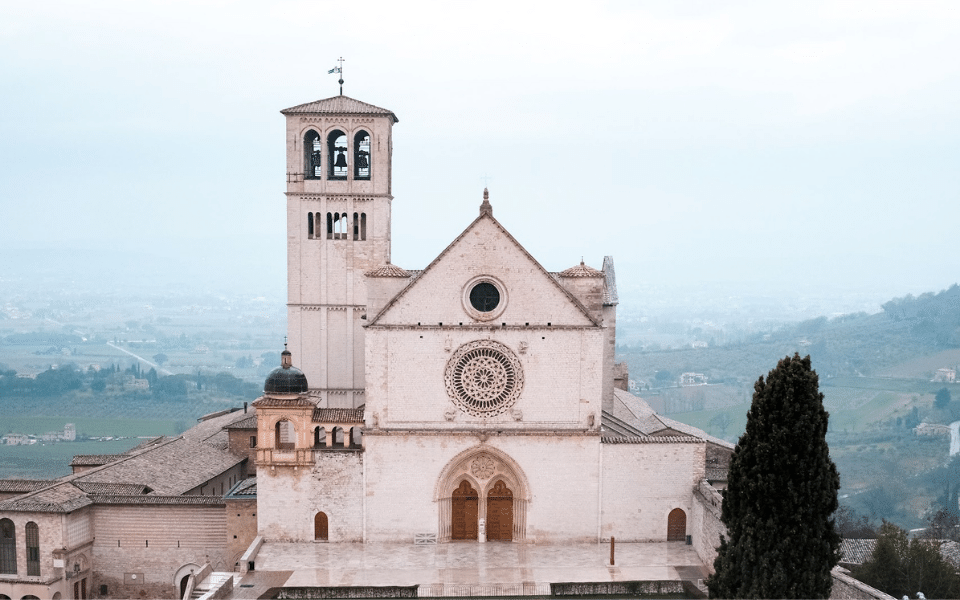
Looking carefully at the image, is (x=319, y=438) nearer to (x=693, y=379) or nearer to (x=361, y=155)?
(x=361, y=155)

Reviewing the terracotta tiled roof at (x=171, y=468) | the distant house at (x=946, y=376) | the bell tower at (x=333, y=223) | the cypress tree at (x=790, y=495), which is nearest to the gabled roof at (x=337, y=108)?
the bell tower at (x=333, y=223)

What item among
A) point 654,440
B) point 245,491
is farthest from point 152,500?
point 654,440

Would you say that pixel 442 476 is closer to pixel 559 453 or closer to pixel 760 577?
pixel 559 453

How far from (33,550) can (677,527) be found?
20.3m

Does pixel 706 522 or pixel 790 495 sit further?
pixel 706 522

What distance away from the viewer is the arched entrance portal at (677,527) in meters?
32.5

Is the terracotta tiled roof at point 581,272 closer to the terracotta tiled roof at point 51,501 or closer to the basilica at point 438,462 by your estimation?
the basilica at point 438,462

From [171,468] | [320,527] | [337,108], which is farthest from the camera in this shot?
[337,108]

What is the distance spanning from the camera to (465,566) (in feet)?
98.7

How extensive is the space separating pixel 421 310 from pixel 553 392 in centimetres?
494

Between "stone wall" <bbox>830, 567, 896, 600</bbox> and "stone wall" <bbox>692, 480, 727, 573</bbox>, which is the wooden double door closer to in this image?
"stone wall" <bbox>692, 480, 727, 573</bbox>

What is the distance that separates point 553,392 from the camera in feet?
106

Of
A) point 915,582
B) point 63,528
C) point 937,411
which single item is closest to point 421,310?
point 63,528

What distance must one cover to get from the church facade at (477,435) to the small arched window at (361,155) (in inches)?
358
